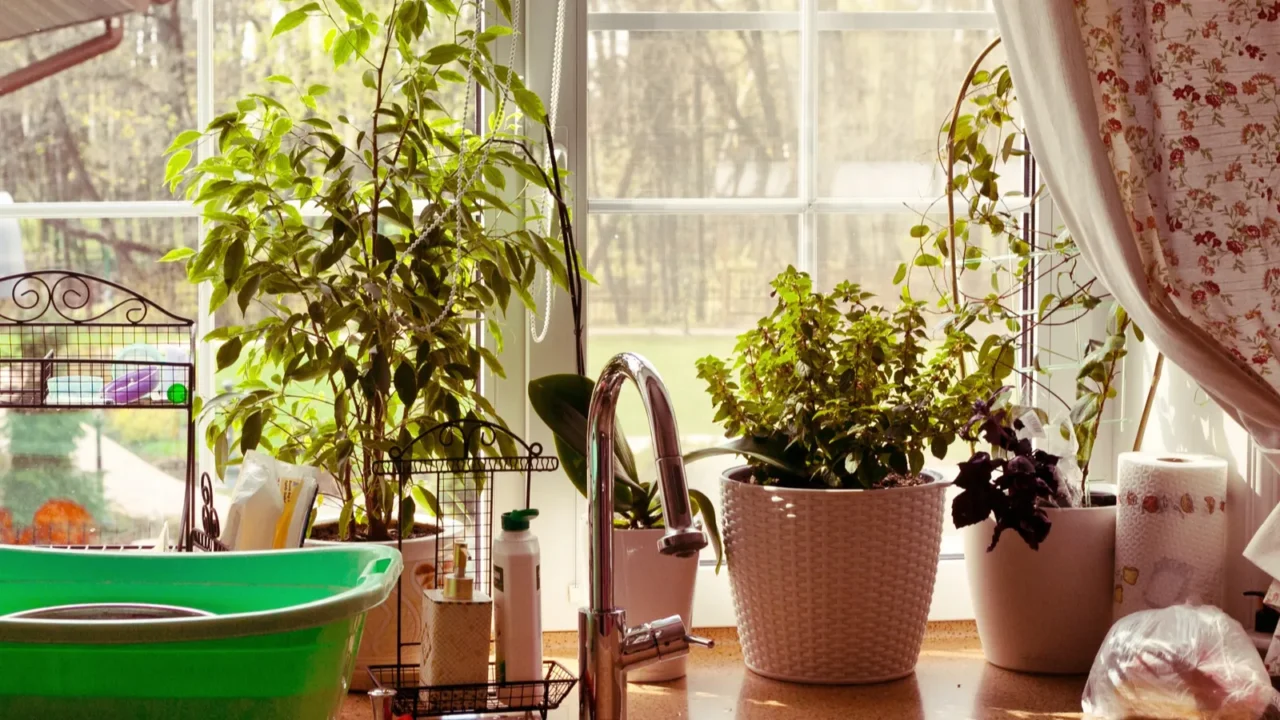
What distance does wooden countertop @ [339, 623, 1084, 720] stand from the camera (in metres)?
1.58

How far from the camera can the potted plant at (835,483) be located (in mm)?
1596

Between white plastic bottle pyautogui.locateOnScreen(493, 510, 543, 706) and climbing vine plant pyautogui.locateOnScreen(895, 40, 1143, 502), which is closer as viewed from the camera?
white plastic bottle pyautogui.locateOnScreen(493, 510, 543, 706)

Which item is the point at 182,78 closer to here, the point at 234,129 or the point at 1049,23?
the point at 234,129

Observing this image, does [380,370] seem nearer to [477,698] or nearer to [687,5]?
[477,698]

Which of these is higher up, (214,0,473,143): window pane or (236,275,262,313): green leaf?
(214,0,473,143): window pane

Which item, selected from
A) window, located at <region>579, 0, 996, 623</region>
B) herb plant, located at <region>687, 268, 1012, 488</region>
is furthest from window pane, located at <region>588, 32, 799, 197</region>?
herb plant, located at <region>687, 268, 1012, 488</region>

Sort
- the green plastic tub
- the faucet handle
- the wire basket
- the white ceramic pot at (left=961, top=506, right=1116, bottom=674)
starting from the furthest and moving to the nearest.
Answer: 1. the white ceramic pot at (left=961, top=506, right=1116, bottom=674)
2. the wire basket
3. the faucet handle
4. the green plastic tub

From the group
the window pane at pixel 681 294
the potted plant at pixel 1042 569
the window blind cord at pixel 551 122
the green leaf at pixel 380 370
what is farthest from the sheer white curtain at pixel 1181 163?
the green leaf at pixel 380 370

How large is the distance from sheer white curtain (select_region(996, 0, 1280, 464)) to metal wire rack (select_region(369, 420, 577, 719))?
0.68 meters

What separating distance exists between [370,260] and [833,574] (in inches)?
25.3

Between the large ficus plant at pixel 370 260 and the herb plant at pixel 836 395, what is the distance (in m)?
0.26

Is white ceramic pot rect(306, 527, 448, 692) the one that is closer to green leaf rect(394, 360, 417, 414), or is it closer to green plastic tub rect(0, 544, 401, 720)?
green leaf rect(394, 360, 417, 414)

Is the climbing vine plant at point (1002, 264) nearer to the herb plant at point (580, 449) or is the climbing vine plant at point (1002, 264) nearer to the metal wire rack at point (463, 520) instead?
the herb plant at point (580, 449)

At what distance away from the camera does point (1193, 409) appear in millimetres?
1801
